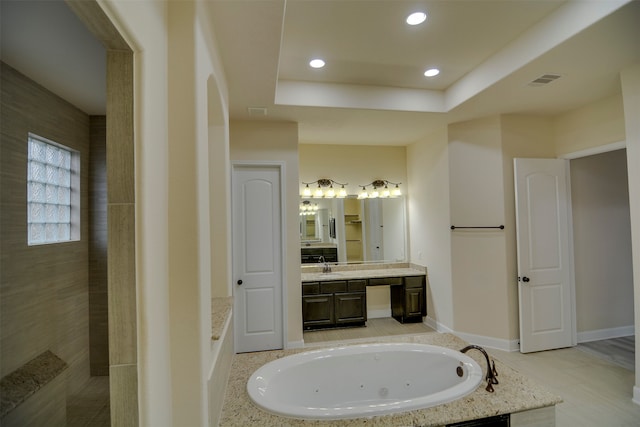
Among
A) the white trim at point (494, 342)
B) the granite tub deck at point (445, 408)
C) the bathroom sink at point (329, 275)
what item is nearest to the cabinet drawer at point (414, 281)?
the white trim at point (494, 342)

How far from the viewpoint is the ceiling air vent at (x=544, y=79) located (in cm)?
264

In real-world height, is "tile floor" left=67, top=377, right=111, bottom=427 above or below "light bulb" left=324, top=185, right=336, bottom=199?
below

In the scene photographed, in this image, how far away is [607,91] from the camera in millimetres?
3008

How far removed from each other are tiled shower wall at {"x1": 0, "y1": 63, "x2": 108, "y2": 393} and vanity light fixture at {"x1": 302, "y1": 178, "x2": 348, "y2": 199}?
11.0ft

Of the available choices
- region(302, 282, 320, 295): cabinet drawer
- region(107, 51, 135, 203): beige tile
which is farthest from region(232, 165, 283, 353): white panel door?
region(107, 51, 135, 203): beige tile

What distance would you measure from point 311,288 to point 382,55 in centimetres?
290

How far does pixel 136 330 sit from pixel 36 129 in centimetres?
103

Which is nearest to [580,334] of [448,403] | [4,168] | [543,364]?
[543,364]

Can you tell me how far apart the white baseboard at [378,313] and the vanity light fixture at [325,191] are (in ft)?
6.26

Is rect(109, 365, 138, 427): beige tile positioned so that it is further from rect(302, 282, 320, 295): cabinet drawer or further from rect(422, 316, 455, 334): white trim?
rect(422, 316, 455, 334): white trim

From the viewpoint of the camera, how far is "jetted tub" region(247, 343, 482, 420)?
2.20m

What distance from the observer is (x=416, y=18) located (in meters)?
2.21

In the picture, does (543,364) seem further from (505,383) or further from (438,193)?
(438,193)

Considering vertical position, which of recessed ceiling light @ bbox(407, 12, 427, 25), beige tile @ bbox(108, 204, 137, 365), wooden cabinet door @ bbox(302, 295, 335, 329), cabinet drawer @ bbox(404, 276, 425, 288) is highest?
recessed ceiling light @ bbox(407, 12, 427, 25)
